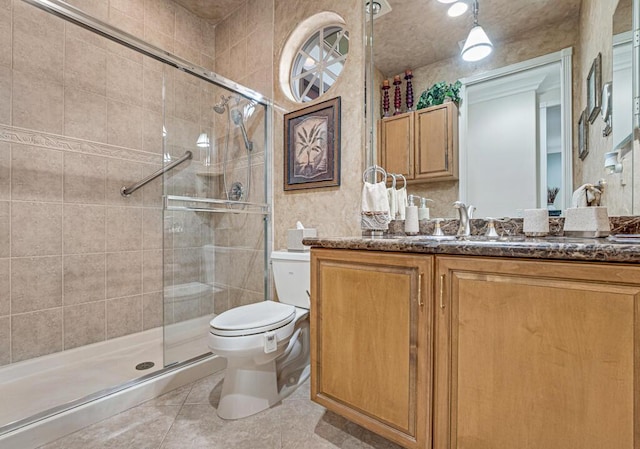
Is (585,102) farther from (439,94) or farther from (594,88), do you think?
(439,94)

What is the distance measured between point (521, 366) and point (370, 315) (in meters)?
0.45

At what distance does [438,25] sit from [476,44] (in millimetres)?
232

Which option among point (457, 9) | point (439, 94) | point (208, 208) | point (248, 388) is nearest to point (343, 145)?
point (439, 94)

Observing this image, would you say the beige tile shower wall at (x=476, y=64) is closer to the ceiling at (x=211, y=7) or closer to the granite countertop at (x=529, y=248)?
the granite countertop at (x=529, y=248)

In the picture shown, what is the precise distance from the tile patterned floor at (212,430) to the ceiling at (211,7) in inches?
110

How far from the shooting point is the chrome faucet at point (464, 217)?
1357 millimetres

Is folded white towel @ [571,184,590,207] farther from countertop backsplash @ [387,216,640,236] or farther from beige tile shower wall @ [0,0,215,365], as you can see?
beige tile shower wall @ [0,0,215,365]

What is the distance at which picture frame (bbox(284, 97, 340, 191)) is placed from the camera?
6.16 feet

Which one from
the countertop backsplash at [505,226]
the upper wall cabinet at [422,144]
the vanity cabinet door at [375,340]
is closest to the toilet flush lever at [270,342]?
the vanity cabinet door at [375,340]

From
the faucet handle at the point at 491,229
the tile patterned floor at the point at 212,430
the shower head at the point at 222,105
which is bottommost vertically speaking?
the tile patterned floor at the point at 212,430

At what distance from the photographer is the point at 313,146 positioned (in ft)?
6.53

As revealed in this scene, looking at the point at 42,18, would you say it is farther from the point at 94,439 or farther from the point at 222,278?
the point at 94,439

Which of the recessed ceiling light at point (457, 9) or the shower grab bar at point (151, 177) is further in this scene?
the shower grab bar at point (151, 177)

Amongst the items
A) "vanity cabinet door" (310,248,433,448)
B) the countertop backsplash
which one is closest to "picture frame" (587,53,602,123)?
the countertop backsplash
